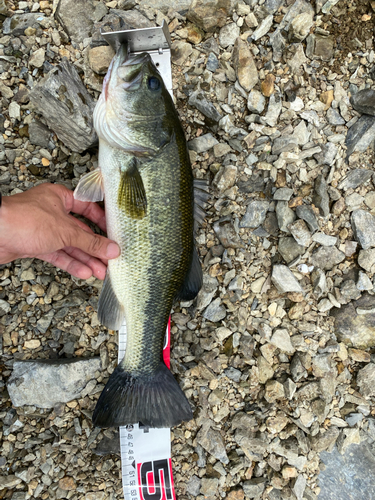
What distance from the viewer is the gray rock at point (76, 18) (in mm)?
2988

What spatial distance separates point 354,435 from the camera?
10.2ft

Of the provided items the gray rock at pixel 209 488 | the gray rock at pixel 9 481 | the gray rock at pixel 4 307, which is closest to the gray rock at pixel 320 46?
the gray rock at pixel 4 307

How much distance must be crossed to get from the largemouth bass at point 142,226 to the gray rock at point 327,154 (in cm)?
118

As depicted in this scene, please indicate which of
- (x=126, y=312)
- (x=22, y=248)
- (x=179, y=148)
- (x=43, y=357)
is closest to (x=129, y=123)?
(x=179, y=148)

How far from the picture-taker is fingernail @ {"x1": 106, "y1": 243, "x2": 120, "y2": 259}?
2561 millimetres

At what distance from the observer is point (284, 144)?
3064 millimetres

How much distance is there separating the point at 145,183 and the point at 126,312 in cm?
96

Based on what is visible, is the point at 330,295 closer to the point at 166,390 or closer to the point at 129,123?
the point at 166,390

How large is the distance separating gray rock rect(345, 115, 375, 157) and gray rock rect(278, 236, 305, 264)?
36.2 inches

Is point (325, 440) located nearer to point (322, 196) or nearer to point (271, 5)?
point (322, 196)

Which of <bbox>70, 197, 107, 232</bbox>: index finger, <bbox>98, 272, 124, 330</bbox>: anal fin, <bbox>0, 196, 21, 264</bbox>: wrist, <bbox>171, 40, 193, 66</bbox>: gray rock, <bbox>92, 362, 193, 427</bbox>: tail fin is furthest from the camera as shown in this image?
<bbox>171, 40, 193, 66</bbox>: gray rock

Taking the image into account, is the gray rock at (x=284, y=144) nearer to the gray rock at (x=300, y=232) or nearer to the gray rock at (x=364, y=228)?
the gray rock at (x=300, y=232)

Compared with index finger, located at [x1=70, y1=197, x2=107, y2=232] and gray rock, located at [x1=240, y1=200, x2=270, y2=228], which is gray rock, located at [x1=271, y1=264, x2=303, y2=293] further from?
index finger, located at [x1=70, y1=197, x2=107, y2=232]

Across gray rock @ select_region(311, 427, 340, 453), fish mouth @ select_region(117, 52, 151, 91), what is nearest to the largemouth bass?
fish mouth @ select_region(117, 52, 151, 91)
